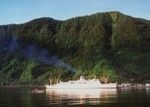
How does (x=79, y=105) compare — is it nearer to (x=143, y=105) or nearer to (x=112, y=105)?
(x=112, y=105)

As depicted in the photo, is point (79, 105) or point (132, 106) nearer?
point (132, 106)

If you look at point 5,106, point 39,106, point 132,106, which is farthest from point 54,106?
point 132,106

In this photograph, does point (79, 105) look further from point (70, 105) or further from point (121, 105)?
point (121, 105)

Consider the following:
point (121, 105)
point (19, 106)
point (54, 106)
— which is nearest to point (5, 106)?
point (19, 106)

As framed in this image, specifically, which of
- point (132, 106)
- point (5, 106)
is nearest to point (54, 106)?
point (5, 106)

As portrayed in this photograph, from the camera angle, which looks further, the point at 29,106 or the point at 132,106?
the point at 29,106

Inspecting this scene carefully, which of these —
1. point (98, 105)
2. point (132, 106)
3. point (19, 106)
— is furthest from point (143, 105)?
point (19, 106)

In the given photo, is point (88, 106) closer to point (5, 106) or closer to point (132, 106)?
point (132, 106)

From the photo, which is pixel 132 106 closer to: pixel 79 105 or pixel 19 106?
pixel 79 105
